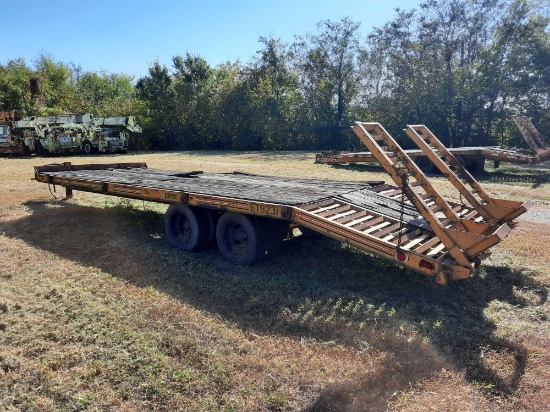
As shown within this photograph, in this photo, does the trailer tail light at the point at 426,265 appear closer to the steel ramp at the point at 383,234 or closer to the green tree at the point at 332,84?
the steel ramp at the point at 383,234

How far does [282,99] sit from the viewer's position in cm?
2898

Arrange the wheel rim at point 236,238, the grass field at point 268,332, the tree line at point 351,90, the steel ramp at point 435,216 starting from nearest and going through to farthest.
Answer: the grass field at point 268,332, the steel ramp at point 435,216, the wheel rim at point 236,238, the tree line at point 351,90

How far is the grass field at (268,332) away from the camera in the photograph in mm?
2734

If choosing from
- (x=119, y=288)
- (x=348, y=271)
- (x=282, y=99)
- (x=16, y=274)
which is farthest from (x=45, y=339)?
(x=282, y=99)

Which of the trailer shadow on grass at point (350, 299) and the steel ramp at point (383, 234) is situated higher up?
the steel ramp at point (383, 234)

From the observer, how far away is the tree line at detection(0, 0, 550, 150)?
19891 millimetres

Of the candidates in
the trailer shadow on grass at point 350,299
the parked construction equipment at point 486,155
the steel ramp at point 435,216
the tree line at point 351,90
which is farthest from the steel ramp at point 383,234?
the tree line at point 351,90

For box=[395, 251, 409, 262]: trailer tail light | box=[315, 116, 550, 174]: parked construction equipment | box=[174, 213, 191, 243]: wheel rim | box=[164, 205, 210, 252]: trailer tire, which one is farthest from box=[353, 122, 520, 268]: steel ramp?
box=[315, 116, 550, 174]: parked construction equipment

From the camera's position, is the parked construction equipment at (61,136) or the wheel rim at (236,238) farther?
the parked construction equipment at (61,136)

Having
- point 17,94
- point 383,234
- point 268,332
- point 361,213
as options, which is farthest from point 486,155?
point 17,94

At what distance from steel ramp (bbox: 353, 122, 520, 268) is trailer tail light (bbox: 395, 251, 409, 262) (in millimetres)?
336

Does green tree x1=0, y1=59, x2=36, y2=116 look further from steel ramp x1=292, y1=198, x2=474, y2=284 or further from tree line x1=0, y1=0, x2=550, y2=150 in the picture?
steel ramp x1=292, y1=198, x2=474, y2=284

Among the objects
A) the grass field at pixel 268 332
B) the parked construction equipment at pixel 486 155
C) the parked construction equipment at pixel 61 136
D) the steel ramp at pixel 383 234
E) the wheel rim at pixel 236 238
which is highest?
the parked construction equipment at pixel 61 136

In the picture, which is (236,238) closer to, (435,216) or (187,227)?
(187,227)
